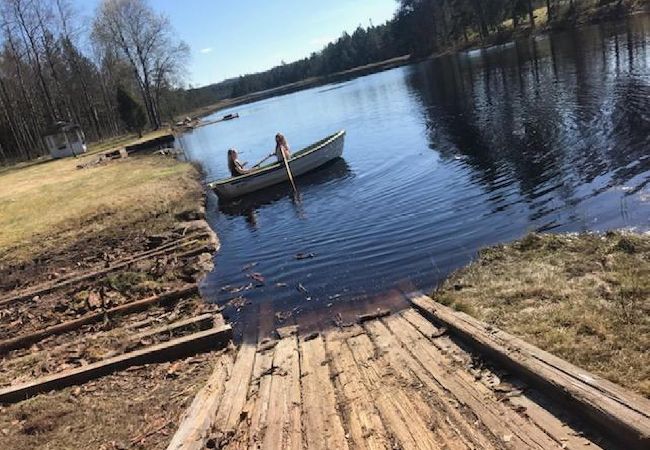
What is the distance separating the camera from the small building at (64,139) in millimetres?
45938

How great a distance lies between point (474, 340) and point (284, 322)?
14.7 ft

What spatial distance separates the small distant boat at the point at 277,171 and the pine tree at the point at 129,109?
41719 millimetres

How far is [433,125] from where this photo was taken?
99.9ft

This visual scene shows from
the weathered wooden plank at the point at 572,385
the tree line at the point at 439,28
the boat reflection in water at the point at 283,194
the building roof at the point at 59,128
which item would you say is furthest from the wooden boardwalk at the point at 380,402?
the tree line at the point at 439,28

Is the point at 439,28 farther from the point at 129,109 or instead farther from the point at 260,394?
the point at 260,394

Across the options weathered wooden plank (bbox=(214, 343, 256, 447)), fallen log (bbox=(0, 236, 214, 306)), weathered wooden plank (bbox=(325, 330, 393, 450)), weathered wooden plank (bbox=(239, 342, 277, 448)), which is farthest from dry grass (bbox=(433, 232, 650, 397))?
fallen log (bbox=(0, 236, 214, 306))

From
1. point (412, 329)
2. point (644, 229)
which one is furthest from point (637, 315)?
point (644, 229)

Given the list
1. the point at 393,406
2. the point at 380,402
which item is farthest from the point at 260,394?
the point at 393,406

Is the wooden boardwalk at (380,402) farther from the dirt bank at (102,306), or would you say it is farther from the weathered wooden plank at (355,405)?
the dirt bank at (102,306)

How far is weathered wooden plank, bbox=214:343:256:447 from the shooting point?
5.65 metres

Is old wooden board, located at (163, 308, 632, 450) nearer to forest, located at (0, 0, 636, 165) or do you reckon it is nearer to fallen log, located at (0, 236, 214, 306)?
fallen log, located at (0, 236, 214, 306)

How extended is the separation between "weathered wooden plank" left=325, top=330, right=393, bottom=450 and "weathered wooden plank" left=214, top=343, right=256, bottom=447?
1070mm

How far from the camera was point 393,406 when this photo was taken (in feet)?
17.7

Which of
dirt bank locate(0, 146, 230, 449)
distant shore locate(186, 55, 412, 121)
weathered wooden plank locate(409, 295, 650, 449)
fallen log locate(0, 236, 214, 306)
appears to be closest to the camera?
weathered wooden plank locate(409, 295, 650, 449)
